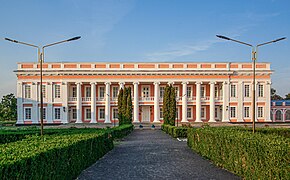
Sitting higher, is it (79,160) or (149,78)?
(149,78)

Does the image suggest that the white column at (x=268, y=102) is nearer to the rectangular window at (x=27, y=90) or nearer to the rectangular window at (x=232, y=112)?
the rectangular window at (x=232, y=112)

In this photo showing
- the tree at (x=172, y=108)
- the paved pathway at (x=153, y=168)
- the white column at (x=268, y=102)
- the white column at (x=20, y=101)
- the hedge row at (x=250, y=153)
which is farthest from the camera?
the white column at (x=268, y=102)

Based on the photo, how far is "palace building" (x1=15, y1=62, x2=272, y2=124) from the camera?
4959cm

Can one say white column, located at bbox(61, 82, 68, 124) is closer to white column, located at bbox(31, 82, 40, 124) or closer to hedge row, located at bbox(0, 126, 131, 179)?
white column, located at bbox(31, 82, 40, 124)

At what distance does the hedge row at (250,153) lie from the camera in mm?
6738

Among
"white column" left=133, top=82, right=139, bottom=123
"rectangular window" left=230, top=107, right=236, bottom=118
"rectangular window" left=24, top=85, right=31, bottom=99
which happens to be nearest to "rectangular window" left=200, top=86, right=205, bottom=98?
"rectangular window" left=230, top=107, right=236, bottom=118

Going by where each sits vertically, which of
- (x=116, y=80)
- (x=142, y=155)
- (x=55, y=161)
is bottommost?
(x=142, y=155)

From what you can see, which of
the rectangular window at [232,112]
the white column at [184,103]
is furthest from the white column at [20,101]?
the rectangular window at [232,112]

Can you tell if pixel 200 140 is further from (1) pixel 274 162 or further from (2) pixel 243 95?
(2) pixel 243 95

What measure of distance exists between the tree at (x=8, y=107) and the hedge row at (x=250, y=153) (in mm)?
54077

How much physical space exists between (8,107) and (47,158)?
58.3m

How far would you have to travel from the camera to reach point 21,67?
49406 mm

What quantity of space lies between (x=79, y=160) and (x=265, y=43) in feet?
33.5

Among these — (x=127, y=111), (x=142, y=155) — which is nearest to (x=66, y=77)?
(x=127, y=111)
